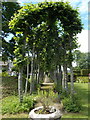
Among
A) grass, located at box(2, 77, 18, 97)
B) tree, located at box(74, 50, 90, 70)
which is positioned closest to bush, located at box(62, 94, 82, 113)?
grass, located at box(2, 77, 18, 97)

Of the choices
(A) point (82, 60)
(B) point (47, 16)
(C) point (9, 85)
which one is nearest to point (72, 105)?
(B) point (47, 16)

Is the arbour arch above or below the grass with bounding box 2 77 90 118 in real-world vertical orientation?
above

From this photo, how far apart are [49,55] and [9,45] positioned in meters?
4.36

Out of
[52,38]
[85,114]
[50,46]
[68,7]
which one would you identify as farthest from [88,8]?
[85,114]

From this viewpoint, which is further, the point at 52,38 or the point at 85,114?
the point at 52,38

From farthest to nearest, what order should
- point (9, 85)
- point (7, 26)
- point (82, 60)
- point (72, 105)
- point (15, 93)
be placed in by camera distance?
point (82, 60)
point (7, 26)
point (9, 85)
point (15, 93)
point (72, 105)

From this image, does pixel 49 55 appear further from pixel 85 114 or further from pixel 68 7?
pixel 85 114

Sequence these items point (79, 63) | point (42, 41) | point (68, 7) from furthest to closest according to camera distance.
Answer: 1. point (79, 63)
2. point (42, 41)
3. point (68, 7)

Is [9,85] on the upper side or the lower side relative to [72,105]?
upper

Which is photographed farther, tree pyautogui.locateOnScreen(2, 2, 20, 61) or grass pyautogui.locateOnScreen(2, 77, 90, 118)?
tree pyautogui.locateOnScreen(2, 2, 20, 61)

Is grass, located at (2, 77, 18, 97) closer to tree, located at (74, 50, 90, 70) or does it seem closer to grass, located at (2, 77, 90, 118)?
grass, located at (2, 77, 90, 118)

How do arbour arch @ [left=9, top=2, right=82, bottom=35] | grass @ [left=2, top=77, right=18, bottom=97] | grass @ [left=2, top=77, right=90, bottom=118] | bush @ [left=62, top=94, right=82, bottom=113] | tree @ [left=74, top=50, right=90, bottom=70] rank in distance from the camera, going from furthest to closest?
tree @ [left=74, top=50, right=90, bottom=70] → grass @ [left=2, top=77, right=18, bottom=97] → arbour arch @ [left=9, top=2, right=82, bottom=35] → bush @ [left=62, top=94, right=82, bottom=113] → grass @ [left=2, top=77, right=90, bottom=118]

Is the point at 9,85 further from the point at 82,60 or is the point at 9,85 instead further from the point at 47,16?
the point at 82,60

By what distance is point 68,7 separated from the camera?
16.8 ft
